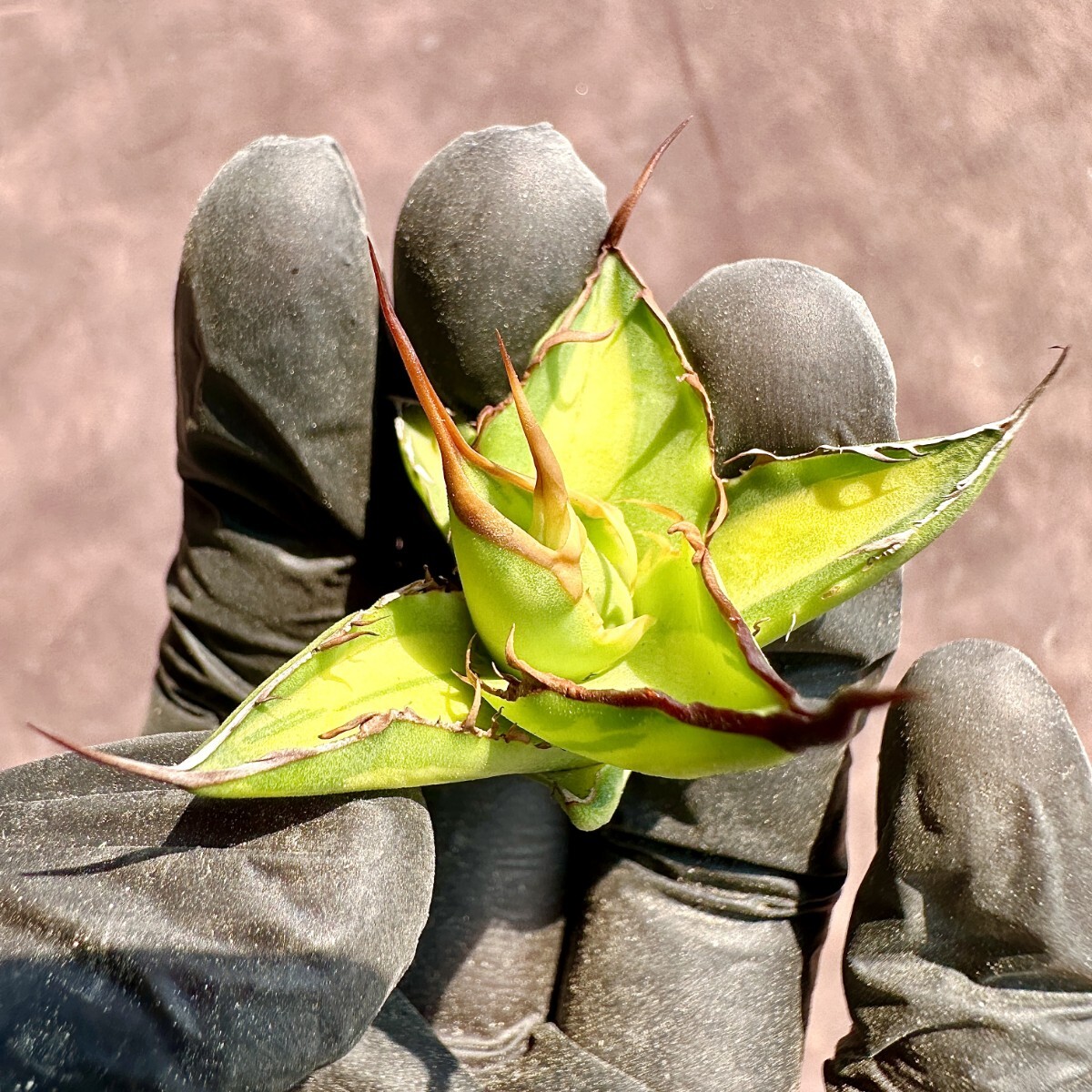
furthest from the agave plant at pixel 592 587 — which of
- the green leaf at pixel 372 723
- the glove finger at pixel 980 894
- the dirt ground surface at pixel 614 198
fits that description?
the dirt ground surface at pixel 614 198

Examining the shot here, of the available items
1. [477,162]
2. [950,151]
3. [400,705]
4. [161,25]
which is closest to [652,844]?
[400,705]

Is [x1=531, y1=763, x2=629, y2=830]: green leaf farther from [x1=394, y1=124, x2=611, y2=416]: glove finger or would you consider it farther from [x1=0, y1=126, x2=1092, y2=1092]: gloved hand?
[x1=394, y1=124, x2=611, y2=416]: glove finger

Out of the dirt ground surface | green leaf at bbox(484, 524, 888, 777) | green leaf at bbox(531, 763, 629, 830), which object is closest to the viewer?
green leaf at bbox(484, 524, 888, 777)

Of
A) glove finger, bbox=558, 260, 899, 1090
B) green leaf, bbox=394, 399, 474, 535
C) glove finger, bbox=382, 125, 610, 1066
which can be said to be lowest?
glove finger, bbox=558, 260, 899, 1090

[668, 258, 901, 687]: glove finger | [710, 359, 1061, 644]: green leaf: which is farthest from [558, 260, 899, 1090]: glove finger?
[710, 359, 1061, 644]: green leaf

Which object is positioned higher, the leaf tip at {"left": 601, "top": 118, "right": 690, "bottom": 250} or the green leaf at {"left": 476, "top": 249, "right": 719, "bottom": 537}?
the leaf tip at {"left": 601, "top": 118, "right": 690, "bottom": 250}

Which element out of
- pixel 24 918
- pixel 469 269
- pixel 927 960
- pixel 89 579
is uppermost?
pixel 469 269

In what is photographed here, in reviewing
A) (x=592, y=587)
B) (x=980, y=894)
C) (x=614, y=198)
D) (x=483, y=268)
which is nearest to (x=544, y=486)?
(x=592, y=587)

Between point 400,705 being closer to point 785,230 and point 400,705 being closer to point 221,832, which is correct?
point 221,832
